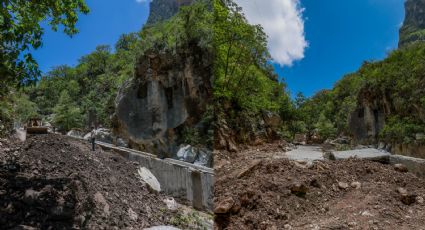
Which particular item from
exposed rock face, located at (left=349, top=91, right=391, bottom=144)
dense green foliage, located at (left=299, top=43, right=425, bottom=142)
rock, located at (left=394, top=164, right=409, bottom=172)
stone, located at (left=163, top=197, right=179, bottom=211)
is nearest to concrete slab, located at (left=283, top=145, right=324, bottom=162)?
rock, located at (left=394, top=164, right=409, bottom=172)

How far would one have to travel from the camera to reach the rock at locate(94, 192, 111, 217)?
2.94 metres

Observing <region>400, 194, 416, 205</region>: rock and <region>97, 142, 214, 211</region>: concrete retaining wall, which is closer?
<region>400, 194, 416, 205</region>: rock

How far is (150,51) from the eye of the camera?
8.12 m

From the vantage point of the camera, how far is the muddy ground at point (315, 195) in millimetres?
2502

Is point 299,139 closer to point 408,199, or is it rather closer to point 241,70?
point 241,70

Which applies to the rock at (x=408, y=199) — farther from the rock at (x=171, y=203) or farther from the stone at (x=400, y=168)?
the rock at (x=171, y=203)

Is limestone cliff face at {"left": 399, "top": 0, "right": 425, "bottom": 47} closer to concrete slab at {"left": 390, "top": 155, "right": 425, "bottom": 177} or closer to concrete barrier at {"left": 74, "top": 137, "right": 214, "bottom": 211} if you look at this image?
concrete slab at {"left": 390, "top": 155, "right": 425, "bottom": 177}

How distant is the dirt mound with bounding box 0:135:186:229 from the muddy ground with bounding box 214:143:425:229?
2.96 ft

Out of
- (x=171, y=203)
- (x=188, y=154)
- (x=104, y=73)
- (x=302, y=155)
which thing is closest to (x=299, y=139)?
(x=188, y=154)

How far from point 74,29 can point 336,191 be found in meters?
3.61

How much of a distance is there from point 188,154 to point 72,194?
3486 mm

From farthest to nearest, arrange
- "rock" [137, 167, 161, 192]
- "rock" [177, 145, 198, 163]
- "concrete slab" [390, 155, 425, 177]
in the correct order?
"rock" [177, 145, 198, 163] < "rock" [137, 167, 161, 192] < "concrete slab" [390, 155, 425, 177]

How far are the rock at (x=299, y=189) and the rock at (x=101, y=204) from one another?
1.65m

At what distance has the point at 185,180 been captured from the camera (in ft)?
13.8
